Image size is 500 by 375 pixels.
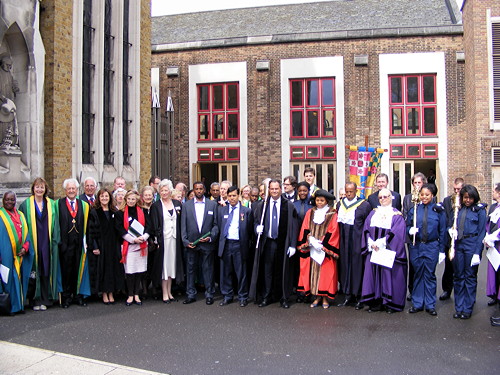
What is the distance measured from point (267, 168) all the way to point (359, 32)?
7948mm

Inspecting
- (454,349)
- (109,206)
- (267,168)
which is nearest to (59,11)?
(109,206)

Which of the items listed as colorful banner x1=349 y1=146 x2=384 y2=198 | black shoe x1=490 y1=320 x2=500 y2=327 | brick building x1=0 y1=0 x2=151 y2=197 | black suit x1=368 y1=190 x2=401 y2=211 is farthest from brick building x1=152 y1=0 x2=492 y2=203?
black shoe x1=490 y1=320 x2=500 y2=327

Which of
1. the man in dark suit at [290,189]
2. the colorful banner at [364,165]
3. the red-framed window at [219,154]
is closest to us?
the man in dark suit at [290,189]

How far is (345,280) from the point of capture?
775 centimetres

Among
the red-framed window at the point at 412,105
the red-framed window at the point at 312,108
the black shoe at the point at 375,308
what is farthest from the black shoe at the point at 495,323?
the red-framed window at the point at 312,108

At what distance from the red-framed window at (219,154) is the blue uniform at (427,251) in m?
18.5

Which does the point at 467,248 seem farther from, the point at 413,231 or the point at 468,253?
the point at 413,231

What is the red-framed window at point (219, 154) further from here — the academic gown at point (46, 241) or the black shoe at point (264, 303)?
the academic gown at point (46, 241)

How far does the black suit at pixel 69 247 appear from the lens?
7.47 metres

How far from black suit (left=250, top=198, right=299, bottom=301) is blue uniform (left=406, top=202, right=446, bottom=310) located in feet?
6.14

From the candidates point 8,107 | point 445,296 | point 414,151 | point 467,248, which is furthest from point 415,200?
point 414,151

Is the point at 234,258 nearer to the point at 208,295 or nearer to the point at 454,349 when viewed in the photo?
the point at 208,295

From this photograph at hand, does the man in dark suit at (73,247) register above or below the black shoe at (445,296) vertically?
above

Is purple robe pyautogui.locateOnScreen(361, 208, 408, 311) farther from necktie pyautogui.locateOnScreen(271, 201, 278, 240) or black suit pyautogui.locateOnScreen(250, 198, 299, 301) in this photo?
necktie pyautogui.locateOnScreen(271, 201, 278, 240)
